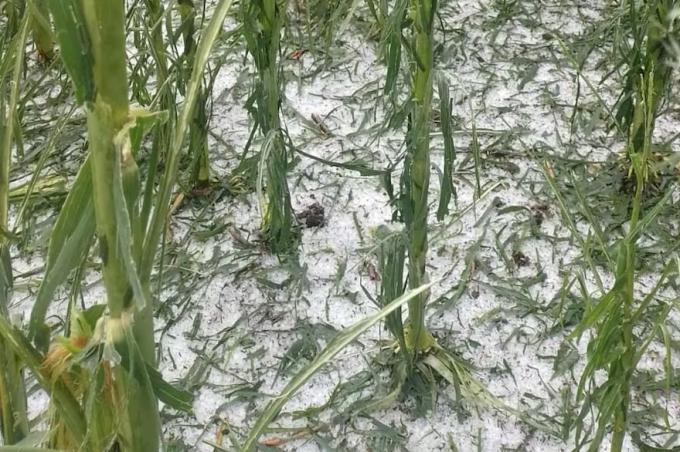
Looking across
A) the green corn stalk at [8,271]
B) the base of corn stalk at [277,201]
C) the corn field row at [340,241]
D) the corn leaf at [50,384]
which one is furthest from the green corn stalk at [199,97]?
the corn leaf at [50,384]

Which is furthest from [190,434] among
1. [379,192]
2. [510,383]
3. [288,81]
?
[288,81]

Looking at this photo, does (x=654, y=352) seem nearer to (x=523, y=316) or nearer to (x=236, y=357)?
(x=523, y=316)

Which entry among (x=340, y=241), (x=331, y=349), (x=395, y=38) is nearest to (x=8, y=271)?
(x=331, y=349)

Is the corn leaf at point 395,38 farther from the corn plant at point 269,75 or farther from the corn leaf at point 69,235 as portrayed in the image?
the corn leaf at point 69,235

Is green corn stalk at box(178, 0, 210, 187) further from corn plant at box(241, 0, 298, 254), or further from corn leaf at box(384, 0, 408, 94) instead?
corn leaf at box(384, 0, 408, 94)

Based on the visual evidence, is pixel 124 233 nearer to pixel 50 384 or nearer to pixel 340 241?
pixel 50 384

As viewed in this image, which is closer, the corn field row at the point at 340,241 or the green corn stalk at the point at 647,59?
the corn field row at the point at 340,241
